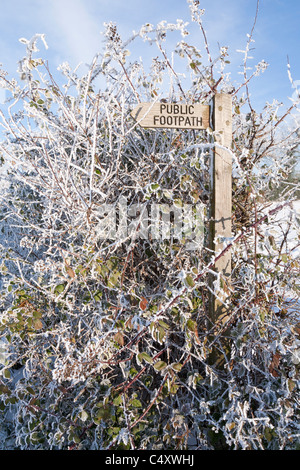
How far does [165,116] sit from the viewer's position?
2273 mm

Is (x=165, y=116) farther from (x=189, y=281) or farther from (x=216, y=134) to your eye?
(x=189, y=281)

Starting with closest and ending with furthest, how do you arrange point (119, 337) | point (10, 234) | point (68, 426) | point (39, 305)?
point (119, 337), point (68, 426), point (39, 305), point (10, 234)

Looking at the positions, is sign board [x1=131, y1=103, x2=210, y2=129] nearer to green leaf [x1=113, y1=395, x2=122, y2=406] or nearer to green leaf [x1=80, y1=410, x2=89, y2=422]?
green leaf [x1=113, y1=395, x2=122, y2=406]

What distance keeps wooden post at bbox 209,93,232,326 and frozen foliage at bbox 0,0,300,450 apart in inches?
3.4

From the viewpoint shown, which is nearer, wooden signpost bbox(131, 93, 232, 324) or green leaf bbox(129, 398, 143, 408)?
green leaf bbox(129, 398, 143, 408)

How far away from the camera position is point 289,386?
6.60 ft

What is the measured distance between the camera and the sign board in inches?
89.1

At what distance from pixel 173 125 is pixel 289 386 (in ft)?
5.80

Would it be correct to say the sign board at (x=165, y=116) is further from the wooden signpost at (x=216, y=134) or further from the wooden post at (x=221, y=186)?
the wooden post at (x=221, y=186)
